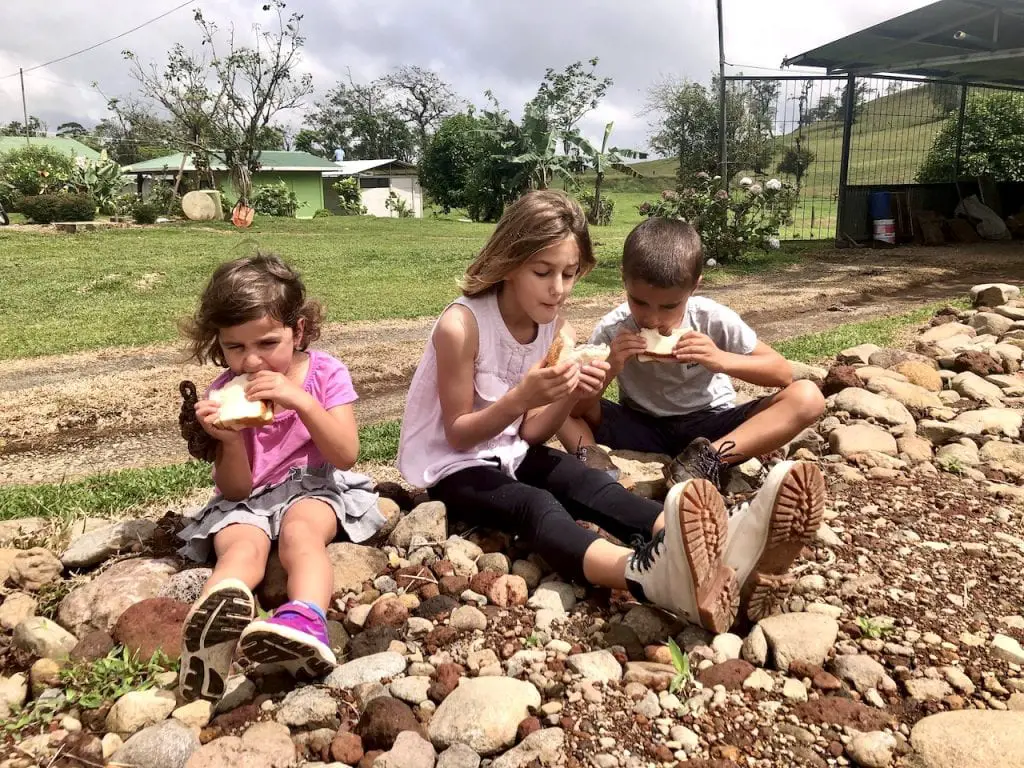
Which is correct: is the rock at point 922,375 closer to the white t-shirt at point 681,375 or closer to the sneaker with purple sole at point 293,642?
the white t-shirt at point 681,375

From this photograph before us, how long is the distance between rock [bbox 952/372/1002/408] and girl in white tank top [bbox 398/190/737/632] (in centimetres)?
253

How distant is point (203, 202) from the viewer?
81.6 feet

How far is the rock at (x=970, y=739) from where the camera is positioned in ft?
5.22

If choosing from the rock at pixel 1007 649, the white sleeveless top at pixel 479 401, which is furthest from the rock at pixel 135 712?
the rock at pixel 1007 649

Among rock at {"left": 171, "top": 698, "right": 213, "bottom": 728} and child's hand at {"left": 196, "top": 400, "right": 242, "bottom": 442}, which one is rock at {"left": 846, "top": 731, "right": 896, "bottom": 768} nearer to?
rock at {"left": 171, "top": 698, "right": 213, "bottom": 728}

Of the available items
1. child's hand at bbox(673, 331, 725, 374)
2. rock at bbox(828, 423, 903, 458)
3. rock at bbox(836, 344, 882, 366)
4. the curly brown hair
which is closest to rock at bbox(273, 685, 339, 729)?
the curly brown hair

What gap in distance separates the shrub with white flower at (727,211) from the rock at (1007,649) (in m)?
10.4

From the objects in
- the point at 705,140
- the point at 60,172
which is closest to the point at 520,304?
the point at 60,172

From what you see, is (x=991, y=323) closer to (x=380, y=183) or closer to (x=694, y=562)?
(x=694, y=562)

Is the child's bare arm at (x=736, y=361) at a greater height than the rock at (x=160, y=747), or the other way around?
the child's bare arm at (x=736, y=361)

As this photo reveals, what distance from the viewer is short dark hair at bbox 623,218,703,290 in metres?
3.16

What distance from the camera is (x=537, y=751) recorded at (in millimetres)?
1712

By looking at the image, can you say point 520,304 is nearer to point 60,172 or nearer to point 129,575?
point 129,575

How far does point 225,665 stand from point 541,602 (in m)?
0.88
